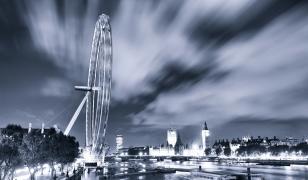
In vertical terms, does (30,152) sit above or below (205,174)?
above

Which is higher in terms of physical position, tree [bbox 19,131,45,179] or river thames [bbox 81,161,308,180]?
tree [bbox 19,131,45,179]

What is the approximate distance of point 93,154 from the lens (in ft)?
303

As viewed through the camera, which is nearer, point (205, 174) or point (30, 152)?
point (30, 152)

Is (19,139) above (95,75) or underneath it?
underneath

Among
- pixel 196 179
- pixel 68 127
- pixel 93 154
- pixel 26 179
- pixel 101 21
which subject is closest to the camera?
pixel 26 179

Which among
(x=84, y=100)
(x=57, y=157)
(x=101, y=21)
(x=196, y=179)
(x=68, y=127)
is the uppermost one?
(x=101, y=21)

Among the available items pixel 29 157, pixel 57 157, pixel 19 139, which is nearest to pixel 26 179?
pixel 29 157

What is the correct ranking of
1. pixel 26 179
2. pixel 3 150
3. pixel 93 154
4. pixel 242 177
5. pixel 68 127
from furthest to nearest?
pixel 68 127 → pixel 93 154 → pixel 242 177 → pixel 26 179 → pixel 3 150

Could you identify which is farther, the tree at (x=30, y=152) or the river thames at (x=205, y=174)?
the river thames at (x=205, y=174)

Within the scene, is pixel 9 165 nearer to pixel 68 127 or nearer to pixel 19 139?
pixel 19 139

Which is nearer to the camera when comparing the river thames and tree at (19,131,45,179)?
tree at (19,131,45,179)

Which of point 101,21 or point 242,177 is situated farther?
point 101,21

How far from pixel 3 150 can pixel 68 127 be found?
5863 centimetres

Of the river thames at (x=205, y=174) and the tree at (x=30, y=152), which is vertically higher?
the tree at (x=30, y=152)
